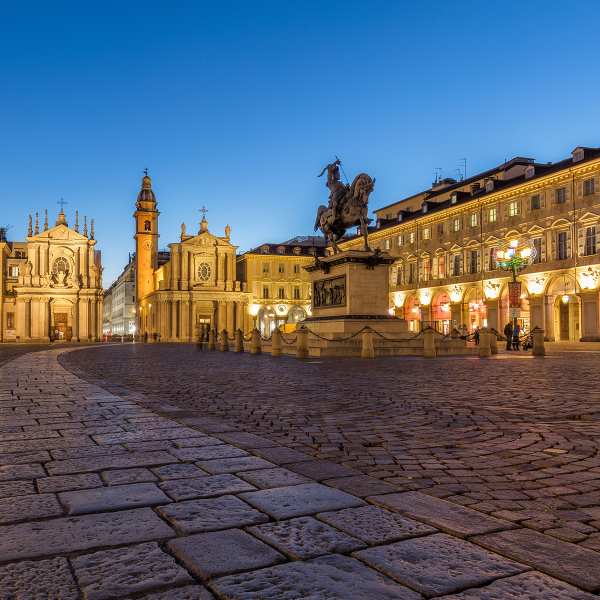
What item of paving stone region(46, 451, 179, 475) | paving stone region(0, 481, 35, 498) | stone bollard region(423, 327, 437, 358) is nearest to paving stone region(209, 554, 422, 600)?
paving stone region(0, 481, 35, 498)

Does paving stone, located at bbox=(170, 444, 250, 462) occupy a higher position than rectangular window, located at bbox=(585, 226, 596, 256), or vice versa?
rectangular window, located at bbox=(585, 226, 596, 256)

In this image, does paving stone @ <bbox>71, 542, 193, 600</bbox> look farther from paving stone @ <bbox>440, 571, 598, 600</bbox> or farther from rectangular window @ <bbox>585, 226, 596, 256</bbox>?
rectangular window @ <bbox>585, 226, 596, 256</bbox>

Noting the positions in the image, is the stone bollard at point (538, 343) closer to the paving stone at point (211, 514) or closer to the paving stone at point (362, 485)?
the paving stone at point (362, 485)

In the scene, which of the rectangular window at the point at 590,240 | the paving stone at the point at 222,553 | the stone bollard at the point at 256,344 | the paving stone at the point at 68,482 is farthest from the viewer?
the rectangular window at the point at 590,240

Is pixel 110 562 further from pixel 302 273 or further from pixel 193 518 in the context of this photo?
pixel 302 273

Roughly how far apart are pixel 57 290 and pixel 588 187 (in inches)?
2193

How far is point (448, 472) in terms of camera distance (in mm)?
4250

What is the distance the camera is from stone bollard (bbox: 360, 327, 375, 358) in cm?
1953

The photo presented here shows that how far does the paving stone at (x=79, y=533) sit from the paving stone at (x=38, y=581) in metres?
0.12

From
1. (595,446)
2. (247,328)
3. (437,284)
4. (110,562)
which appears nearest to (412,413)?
(595,446)

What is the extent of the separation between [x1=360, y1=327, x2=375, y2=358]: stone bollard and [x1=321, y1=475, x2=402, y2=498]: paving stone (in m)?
15.6

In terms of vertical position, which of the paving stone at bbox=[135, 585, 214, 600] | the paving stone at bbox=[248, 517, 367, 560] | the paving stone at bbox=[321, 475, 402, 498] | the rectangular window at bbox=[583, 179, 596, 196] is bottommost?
the paving stone at bbox=[321, 475, 402, 498]

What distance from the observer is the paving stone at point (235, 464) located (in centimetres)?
417

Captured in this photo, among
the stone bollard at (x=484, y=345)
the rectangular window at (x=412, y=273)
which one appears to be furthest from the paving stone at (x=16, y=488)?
the rectangular window at (x=412, y=273)
